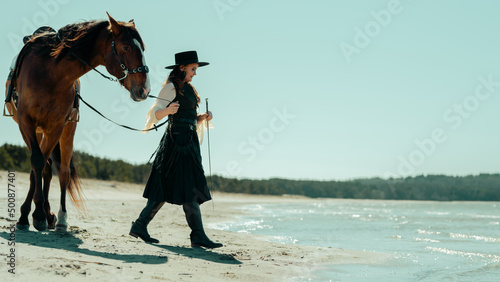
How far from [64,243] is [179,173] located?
129 cm

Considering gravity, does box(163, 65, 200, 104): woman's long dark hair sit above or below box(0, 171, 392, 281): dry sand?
above

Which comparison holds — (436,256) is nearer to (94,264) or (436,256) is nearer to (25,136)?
(94,264)

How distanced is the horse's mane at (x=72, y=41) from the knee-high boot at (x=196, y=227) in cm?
190

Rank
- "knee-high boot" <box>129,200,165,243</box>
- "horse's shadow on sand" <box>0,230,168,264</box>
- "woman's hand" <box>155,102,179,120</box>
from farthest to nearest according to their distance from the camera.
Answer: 1. "knee-high boot" <box>129,200,165,243</box>
2. "woman's hand" <box>155,102,179,120</box>
3. "horse's shadow on sand" <box>0,230,168,264</box>

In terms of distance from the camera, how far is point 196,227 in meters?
4.89

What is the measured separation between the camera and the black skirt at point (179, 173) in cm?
484

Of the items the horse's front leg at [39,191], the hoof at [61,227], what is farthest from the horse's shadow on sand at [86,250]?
the hoof at [61,227]

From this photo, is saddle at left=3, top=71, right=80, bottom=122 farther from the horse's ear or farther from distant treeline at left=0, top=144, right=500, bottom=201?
distant treeline at left=0, top=144, right=500, bottom=201

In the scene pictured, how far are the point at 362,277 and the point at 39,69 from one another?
3.82 m

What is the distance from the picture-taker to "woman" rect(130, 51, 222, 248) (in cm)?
484

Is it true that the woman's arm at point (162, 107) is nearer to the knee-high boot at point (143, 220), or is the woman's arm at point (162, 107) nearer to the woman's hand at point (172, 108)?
the woman's hand at point (172, 108)

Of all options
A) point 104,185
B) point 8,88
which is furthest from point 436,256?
point 104,185

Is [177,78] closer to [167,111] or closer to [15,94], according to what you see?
[167,111]

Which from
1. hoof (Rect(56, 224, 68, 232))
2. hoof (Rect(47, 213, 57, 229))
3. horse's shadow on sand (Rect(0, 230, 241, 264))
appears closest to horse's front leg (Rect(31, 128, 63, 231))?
horse's shadow on sand (Rect(0, 230, 241, 264))
